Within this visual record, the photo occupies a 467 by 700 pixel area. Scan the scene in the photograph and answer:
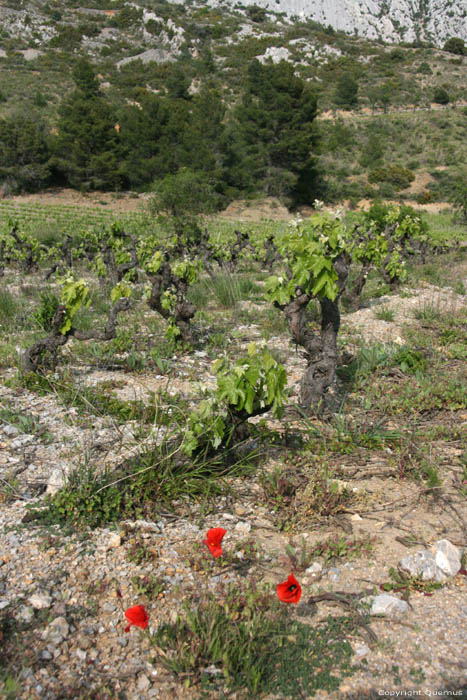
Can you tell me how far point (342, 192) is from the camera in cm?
3350

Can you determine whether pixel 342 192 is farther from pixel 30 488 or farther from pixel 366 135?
pixel 30 488

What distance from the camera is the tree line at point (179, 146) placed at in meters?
30.3

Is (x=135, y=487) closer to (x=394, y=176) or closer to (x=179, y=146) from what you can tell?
(x=179, y=146)


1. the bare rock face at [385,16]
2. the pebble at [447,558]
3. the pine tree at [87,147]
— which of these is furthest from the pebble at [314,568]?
the bare rock face at [385,16]

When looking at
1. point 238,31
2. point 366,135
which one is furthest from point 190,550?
point 238,31

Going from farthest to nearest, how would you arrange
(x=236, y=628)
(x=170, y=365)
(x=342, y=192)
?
1. (x=342, y=192)
2. (x=170, y=365)
3. (x=236, y=628)

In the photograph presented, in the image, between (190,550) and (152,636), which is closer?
(152,636)

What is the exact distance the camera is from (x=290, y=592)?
220cm

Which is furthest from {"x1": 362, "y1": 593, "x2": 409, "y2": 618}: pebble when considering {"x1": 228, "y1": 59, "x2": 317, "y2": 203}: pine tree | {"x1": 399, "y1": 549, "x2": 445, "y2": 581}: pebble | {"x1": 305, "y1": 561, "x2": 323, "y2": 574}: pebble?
{"x1": 228, "y1": 59, "x2": 317, "y2": 203}: pine tree

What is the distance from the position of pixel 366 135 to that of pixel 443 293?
36.9 metres

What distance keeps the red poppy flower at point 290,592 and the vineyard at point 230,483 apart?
0.02 meters

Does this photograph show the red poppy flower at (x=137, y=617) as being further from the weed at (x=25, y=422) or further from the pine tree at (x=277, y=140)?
the pine tree at (x=277, y=140)

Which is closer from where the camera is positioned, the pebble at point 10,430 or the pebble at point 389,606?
the pebble at point 389,606

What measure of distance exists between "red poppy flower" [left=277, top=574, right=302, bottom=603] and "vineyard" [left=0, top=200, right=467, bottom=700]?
16 mm
